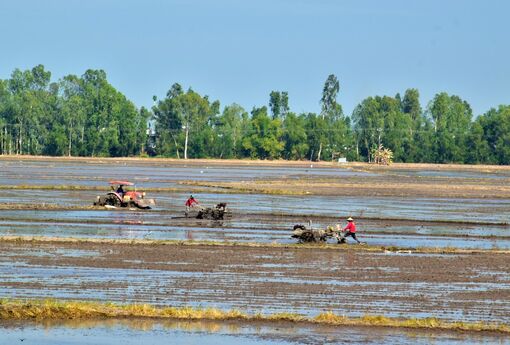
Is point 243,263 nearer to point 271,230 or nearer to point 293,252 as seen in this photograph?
point 293,252

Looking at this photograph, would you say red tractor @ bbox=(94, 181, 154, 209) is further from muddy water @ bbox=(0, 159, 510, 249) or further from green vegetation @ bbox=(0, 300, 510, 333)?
green vegetation @ bbox=(0, 300, 510, 333)

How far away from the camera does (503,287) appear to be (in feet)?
97.1

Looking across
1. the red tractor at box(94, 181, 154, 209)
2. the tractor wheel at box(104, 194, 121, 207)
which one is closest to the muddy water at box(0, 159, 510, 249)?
the red tractor at box(94, 181, 154, 209)

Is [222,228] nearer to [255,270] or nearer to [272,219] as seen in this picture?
[272,219]

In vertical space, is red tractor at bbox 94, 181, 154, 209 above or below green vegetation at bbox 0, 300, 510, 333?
above

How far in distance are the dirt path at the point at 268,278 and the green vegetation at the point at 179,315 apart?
3.24ft

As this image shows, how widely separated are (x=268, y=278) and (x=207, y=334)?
24.9 feet

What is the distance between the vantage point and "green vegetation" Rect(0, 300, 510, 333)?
76.1 ft

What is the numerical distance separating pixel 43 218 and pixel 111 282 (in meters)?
20.3

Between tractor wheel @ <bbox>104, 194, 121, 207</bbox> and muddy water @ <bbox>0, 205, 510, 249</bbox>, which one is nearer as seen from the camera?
muddy water @ <bbox>0, 205, 510, 249</bbox>

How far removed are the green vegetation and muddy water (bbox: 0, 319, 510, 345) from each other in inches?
12.1

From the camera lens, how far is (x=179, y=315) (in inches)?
930

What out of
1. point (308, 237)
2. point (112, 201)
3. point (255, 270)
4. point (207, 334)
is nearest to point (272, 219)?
point (112, 201)

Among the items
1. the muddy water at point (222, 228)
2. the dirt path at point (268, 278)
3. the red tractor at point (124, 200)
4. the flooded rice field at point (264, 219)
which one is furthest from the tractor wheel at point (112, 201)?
the dirt path at point (268, 278)
